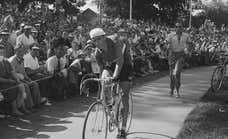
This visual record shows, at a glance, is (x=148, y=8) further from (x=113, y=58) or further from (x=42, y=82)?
(x=113, y=58)

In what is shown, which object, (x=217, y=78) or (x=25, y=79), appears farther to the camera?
(x=217, y=78)

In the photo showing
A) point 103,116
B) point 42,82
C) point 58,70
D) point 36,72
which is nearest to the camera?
point 103,116

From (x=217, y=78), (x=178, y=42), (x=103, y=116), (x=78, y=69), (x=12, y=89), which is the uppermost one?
(x=178, y=42)

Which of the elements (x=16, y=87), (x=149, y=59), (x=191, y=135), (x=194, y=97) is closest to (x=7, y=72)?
(x=16, y=87)

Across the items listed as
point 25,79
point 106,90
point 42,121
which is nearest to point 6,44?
point 25,79

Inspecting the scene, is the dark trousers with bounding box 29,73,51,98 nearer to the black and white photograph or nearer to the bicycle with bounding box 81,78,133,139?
the black and white photograph

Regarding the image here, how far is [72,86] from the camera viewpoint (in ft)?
34.8

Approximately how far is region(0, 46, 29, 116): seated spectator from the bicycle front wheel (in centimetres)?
273

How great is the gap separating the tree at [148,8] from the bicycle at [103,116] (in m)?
37.8

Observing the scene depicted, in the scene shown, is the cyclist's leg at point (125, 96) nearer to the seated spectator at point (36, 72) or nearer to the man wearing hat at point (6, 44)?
the seated spectator at point (36, 72)

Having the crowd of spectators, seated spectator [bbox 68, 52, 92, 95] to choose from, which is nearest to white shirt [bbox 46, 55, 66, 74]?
the crowd of spectators

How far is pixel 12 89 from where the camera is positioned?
7980 millimetres

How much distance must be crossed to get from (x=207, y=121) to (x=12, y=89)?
3821 mm

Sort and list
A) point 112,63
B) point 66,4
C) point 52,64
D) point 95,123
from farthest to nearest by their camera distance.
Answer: point 66,4
point 52,64
point 112,63
point 95,123
